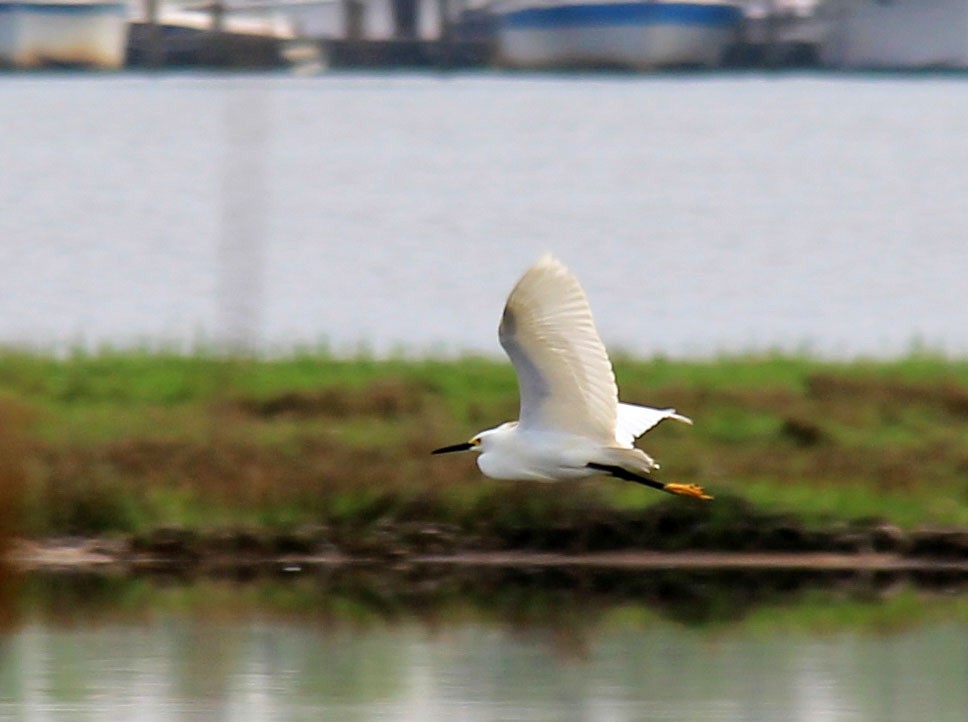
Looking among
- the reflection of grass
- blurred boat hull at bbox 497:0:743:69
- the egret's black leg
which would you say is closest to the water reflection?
the reflection of grass

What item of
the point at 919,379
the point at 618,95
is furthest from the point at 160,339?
the point at 618,95

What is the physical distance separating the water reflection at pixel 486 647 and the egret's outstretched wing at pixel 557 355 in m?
1.99

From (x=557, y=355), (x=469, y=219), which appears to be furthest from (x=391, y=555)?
(x=469, y=219)

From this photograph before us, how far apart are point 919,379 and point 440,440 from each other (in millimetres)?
3221

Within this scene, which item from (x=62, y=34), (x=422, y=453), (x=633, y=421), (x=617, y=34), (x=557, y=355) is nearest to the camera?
(x=557, y=355)

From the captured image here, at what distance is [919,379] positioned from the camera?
1434cm

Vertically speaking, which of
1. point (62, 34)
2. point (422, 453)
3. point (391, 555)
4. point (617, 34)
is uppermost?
point (62, 34)

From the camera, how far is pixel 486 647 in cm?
1132

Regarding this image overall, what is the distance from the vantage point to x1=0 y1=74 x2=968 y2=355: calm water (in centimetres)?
1964

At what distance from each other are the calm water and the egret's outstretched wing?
6700 millimetres

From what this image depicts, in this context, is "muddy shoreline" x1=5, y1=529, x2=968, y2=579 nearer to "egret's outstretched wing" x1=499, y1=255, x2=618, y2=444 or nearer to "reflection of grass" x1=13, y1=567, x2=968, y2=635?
"reflection of grass" x1=13, y1=567, x2=968, y2=635

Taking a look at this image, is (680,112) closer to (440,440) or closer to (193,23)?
(193,23)

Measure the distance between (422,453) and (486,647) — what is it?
5.23ft

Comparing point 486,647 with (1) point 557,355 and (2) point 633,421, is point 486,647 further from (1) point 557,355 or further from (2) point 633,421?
(1) point 557,355
